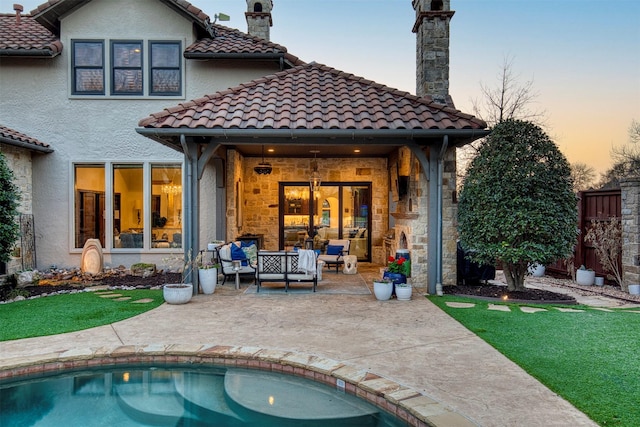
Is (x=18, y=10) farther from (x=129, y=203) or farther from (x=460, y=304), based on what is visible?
(x=460, y=304)

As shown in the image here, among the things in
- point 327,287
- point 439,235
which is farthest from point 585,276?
point 327,287

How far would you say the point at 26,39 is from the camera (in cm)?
1063

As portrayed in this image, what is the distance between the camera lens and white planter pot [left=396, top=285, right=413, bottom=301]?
7.60 m

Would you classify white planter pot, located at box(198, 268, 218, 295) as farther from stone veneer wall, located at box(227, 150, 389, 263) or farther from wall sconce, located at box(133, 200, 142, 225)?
stone veneer wall, located at box(227, 150, 389, 263)

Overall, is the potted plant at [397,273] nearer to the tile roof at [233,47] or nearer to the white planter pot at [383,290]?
the white planter pot at [383,290]

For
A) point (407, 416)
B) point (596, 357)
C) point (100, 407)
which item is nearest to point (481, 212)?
point (596, 357)

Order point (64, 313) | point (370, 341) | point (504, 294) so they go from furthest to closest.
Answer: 1. point (504, 294)
2. point (64, 313)
3. point (370, 341)

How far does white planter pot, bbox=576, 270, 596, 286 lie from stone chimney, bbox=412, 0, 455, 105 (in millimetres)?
5320

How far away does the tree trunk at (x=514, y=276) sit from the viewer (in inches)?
320

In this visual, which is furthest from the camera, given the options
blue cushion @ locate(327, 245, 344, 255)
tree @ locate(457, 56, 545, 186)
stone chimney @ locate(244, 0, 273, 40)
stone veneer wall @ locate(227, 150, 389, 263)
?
tree @ locate(457, 56, 545, 186)

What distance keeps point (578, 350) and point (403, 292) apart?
3.13 metres

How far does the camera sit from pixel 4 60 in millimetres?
10477

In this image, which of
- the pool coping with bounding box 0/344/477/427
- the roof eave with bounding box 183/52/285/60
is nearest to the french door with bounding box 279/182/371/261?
the roof eave with bounding box 183/52/285/60

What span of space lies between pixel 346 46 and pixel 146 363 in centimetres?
1446
